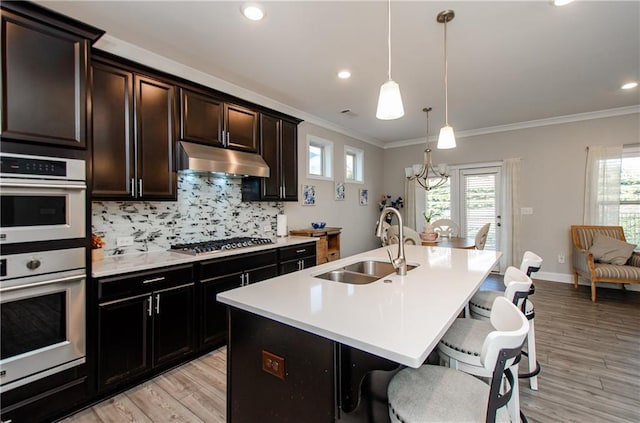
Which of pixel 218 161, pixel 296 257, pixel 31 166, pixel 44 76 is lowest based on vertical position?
pixel 296 257

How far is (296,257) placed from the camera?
357 cm

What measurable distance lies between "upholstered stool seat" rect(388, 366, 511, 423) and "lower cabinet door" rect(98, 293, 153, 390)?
190 centimetres

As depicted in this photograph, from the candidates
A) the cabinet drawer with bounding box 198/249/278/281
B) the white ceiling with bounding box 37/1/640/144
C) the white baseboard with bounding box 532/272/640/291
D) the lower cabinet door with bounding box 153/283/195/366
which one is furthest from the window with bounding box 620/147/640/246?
the lower cabinet door with bounding box 153/283/195/366

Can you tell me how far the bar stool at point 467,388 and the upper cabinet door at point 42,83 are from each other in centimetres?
232

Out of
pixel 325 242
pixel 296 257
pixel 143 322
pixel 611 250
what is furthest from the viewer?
pixel 325 242

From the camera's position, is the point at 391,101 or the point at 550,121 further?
the point at 550,121

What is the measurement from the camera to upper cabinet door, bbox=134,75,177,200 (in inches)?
96.3

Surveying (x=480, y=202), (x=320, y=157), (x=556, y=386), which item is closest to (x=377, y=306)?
(x=556, y=386)

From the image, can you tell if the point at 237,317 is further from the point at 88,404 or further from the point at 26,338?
the point at 88,404

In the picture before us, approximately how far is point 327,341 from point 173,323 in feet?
5.86

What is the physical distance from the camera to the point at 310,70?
311cm

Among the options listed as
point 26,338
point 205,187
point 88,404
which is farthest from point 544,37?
point 88,404

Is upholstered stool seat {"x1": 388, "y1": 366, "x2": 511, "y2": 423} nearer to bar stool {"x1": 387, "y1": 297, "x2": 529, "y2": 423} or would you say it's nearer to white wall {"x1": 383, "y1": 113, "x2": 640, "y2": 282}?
bar stool {"x1": 387, "y1": 297, "x2": 529, "y2": 423}

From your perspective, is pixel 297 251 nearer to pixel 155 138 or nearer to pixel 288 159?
pixel 288 159
